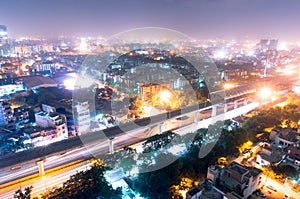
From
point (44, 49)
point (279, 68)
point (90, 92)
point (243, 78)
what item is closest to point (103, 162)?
point (90, 92)

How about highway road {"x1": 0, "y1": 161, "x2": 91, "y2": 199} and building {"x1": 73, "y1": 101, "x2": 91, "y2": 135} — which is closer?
Answer: highway road {"x1": 0, "y1": 161, "x2": 91, "y2": 199}

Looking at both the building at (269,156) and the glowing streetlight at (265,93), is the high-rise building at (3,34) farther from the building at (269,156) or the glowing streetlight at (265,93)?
the building at (269,156)

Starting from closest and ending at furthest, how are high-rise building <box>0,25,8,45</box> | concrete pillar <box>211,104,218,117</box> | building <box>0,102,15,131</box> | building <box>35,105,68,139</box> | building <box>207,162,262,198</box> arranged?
building <box>207,162,262,198</box> → building <box>35,105,68,139</box> → building <box>0,102,15,131</box> → concrete pillar <box>211,104,218,117</box> → high-rise building <box>0,25,8,45</box>

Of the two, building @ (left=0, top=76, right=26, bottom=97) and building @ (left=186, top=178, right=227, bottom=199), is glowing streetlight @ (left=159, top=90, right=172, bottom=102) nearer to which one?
building @ (left=186, top=178, right=227, bottom=199)

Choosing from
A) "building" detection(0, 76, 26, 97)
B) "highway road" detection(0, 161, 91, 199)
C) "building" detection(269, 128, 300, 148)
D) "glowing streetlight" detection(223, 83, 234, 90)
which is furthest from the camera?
"glowing streetlight" detection(223, 83, 234, 90)

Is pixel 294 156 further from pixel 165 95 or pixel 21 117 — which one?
pixel 21 117

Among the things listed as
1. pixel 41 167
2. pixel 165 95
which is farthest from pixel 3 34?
pixel 41 167

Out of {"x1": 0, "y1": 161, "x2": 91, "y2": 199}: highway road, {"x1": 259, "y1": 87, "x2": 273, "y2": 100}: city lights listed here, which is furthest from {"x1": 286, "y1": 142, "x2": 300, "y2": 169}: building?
{"x1": 259, "y1": 87, "x2": 273, "y2": 100}: city lights

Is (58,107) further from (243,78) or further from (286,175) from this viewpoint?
(243,78)

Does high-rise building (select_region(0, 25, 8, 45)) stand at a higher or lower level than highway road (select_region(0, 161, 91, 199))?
higher
